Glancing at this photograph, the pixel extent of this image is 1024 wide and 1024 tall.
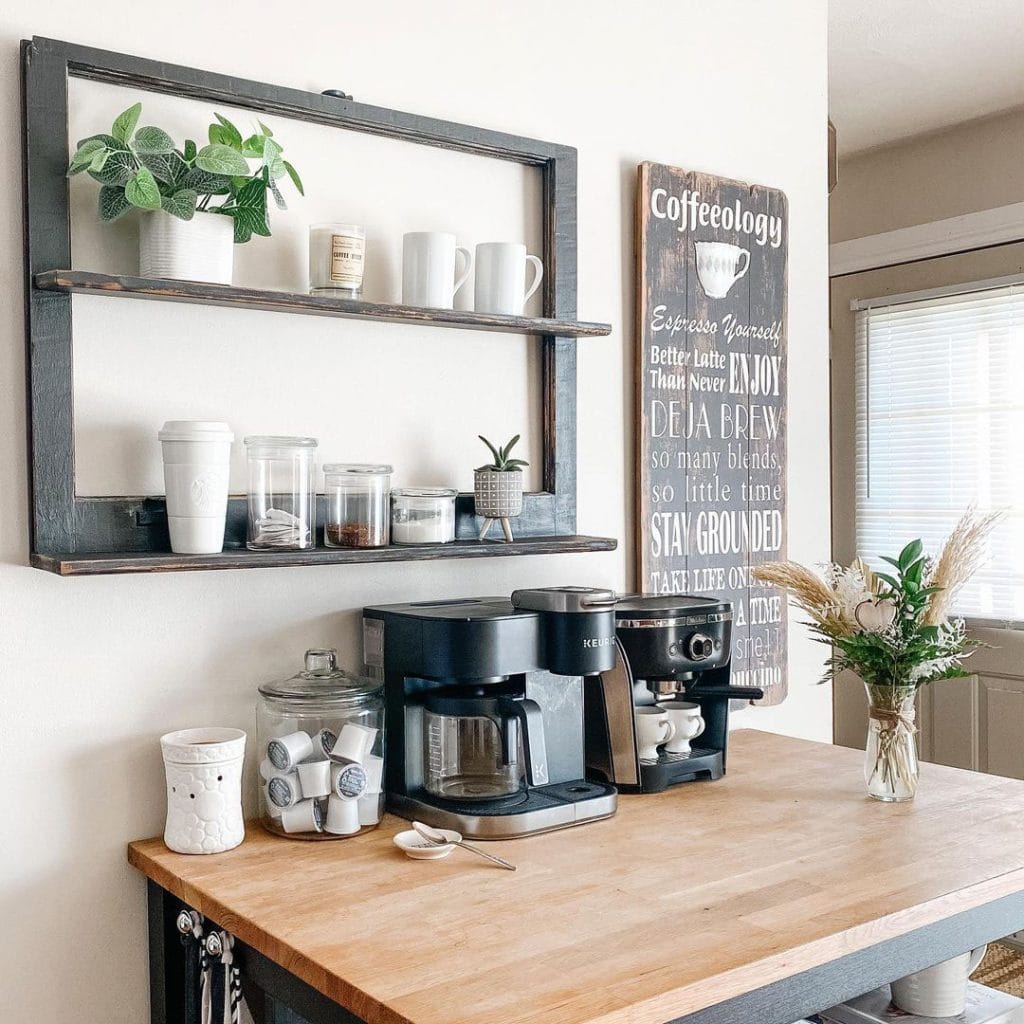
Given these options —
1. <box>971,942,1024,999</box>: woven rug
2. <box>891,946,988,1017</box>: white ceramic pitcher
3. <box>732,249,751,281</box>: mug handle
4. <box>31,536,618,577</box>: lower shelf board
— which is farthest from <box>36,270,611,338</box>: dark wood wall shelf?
<box>971,942,1024,999</box>: woven rug

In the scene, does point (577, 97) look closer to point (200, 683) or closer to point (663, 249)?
point (663, 249)

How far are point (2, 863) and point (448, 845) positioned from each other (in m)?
0.60

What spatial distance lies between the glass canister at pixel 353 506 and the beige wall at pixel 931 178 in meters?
2.73

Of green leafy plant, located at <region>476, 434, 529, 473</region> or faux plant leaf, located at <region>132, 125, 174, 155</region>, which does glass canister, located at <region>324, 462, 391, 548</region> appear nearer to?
green leafy plant, located at <region>476, 434, 529, 473</region>

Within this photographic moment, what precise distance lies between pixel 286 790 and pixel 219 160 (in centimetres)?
87

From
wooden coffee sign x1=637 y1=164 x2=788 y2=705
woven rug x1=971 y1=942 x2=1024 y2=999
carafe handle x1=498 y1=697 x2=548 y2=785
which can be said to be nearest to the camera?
carafe handle x1=498 y1=697 x2=548 y2=785

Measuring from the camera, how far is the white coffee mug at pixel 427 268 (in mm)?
1804

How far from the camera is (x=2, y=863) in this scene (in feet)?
5.11

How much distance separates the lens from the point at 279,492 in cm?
169

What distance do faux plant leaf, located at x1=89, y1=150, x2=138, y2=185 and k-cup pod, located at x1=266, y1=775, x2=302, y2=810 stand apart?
843 mm

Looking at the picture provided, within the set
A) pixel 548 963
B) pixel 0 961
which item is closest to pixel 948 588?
pixel 548 963

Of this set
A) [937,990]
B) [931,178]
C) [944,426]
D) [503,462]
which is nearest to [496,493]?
[503,462]

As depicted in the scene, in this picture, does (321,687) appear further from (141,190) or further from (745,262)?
(745,262)

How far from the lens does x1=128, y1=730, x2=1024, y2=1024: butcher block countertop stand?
3.83 feet
